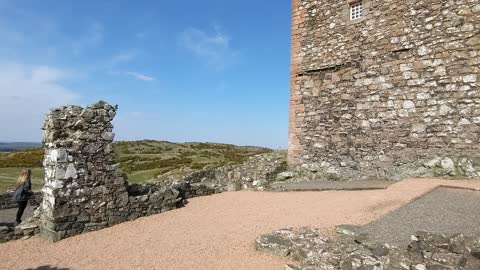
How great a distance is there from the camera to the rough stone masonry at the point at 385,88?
1101cm

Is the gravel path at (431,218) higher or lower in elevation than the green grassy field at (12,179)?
higher

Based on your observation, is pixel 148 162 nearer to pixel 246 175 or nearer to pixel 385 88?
pixel 246 175

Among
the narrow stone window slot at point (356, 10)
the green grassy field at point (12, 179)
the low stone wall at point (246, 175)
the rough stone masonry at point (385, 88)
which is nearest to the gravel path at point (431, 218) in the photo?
the rough stone masonry at point (385, 88)

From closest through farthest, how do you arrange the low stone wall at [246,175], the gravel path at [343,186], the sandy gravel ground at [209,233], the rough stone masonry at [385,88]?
1. the sandy gravel ground at [209,233]
2. the rough stone masonry at [385,88]
3. the gravel path at [343,186]
4. the low stone wall at [246,175]

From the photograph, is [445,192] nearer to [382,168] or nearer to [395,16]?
[382,168]

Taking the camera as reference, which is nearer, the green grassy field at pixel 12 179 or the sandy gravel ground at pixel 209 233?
the sandy gravel ground at pixel 209 233

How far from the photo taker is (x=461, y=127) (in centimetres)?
1099

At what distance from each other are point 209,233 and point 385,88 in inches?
323

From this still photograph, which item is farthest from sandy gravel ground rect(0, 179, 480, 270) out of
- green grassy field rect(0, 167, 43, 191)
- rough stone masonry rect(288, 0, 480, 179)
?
green grassy field rect(0, 167, 43, 191)

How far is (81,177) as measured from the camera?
9320 mm

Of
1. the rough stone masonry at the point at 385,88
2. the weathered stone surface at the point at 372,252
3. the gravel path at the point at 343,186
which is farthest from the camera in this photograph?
the gravel path at the point at 343,186

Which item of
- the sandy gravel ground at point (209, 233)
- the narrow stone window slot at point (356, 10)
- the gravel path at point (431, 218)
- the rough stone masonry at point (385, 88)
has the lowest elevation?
the sandy gravel ground at point (209, 233)

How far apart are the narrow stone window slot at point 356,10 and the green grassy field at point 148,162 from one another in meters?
11.2

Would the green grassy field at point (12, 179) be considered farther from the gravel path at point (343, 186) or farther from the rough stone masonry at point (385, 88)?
the rough stone masonry at point (385, 88)
